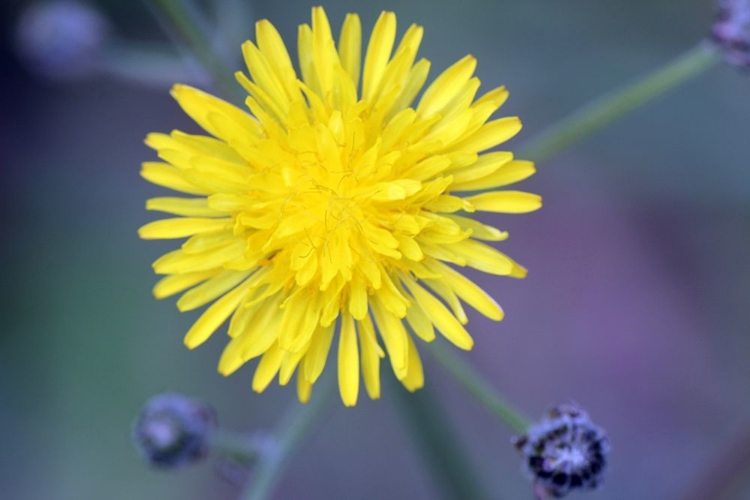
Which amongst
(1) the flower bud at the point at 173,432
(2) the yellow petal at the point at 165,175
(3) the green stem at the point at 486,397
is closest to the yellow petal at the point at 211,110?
(2) the yellow petal at the point at 165,175

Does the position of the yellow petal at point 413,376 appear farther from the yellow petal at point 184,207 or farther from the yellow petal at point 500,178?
the yellow petal at point 184,207

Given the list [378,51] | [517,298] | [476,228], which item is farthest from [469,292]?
[517,298]

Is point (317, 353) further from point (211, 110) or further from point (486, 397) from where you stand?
point (211, 110)

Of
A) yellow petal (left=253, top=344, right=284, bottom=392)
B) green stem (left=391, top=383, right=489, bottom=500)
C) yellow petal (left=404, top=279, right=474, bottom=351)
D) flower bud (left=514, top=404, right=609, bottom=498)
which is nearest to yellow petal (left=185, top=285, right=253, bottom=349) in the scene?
yellow petal (left=253, top=344, right=284, bottom=392)

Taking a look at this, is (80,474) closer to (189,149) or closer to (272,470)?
(272,470)

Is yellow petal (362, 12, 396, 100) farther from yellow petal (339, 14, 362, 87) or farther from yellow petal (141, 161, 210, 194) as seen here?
yellow petal (141, 161, 210, 194)

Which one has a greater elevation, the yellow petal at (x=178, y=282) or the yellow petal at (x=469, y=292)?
the yellow petal at (x=178, y=282)
